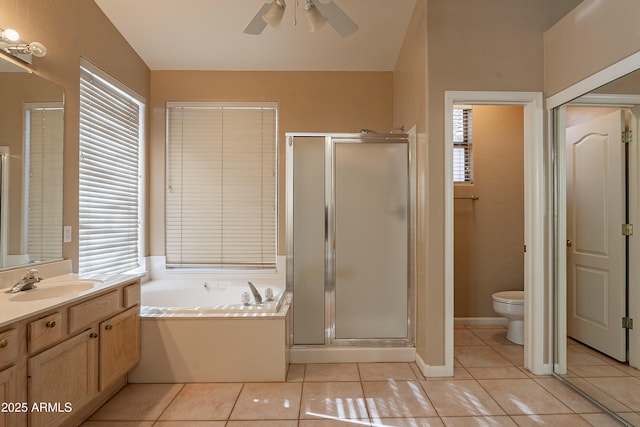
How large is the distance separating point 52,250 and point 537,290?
3.45 metres

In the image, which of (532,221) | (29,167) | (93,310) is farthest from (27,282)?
(532,221)

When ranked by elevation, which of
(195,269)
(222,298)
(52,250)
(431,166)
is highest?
(431,166)

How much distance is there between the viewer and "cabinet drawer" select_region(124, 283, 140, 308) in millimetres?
2268

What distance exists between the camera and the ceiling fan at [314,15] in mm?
1882

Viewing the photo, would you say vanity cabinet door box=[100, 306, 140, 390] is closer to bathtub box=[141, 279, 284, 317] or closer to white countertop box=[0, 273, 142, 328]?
white countertop box=[0, 273, 142, 328]

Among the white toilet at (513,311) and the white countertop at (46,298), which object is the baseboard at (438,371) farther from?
the white countertop at (46,298)

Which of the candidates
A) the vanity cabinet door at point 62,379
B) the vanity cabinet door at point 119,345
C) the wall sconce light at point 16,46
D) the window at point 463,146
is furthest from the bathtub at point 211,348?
the window at point 463,146

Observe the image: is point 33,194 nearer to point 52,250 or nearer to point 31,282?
point 52,250

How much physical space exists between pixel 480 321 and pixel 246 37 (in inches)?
149

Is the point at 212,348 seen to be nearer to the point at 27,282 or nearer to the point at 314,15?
the point at 27,282

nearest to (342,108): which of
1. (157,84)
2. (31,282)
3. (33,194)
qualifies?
(157,84)

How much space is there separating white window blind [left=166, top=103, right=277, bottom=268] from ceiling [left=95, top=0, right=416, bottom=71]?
461 millimetres

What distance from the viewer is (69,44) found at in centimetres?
254

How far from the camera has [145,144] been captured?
144 inches
